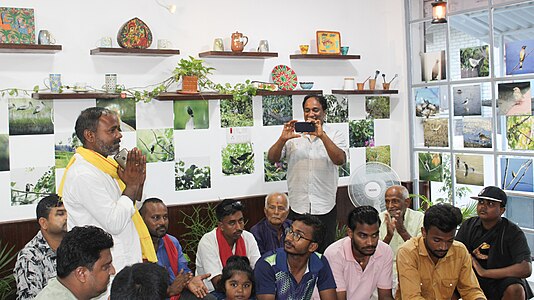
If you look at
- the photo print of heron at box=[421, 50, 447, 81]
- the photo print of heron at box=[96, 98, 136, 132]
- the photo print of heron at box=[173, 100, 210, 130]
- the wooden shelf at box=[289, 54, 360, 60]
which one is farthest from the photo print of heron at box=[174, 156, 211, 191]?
the photo print of heron at box=[421, 50, 447, 81]

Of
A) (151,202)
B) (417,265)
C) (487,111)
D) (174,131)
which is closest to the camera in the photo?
(417,265)

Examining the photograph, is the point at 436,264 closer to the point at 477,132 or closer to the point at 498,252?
the point at 498,252

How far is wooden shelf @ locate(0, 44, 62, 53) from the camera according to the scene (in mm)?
4473

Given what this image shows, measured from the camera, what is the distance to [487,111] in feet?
19.0

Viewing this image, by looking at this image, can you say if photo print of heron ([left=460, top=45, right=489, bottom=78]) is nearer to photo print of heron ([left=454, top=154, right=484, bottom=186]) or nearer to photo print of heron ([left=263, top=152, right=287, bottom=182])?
photo print of heron ([left=454, top=154, right=484, bottom=186])

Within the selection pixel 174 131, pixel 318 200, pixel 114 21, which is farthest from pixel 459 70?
pixel 114 21

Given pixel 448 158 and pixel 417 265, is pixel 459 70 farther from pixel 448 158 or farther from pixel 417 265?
pixel 417 265

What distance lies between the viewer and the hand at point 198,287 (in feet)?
12.9

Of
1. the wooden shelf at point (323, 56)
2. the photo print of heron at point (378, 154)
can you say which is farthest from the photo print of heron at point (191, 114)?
the photo print of heron at point (378, 154)

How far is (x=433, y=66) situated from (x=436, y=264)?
118 inches

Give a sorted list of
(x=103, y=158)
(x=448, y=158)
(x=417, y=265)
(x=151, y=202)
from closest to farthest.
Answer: (x=103, y=158), (x=417, y=265), (x=151, y=202), (x=448, y=158)

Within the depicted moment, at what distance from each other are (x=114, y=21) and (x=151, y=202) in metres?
1.65

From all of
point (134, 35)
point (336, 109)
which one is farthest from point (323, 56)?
point (134, 35)

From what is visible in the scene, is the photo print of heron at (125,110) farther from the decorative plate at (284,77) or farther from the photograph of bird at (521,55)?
the photograph of bird at (521,55)
